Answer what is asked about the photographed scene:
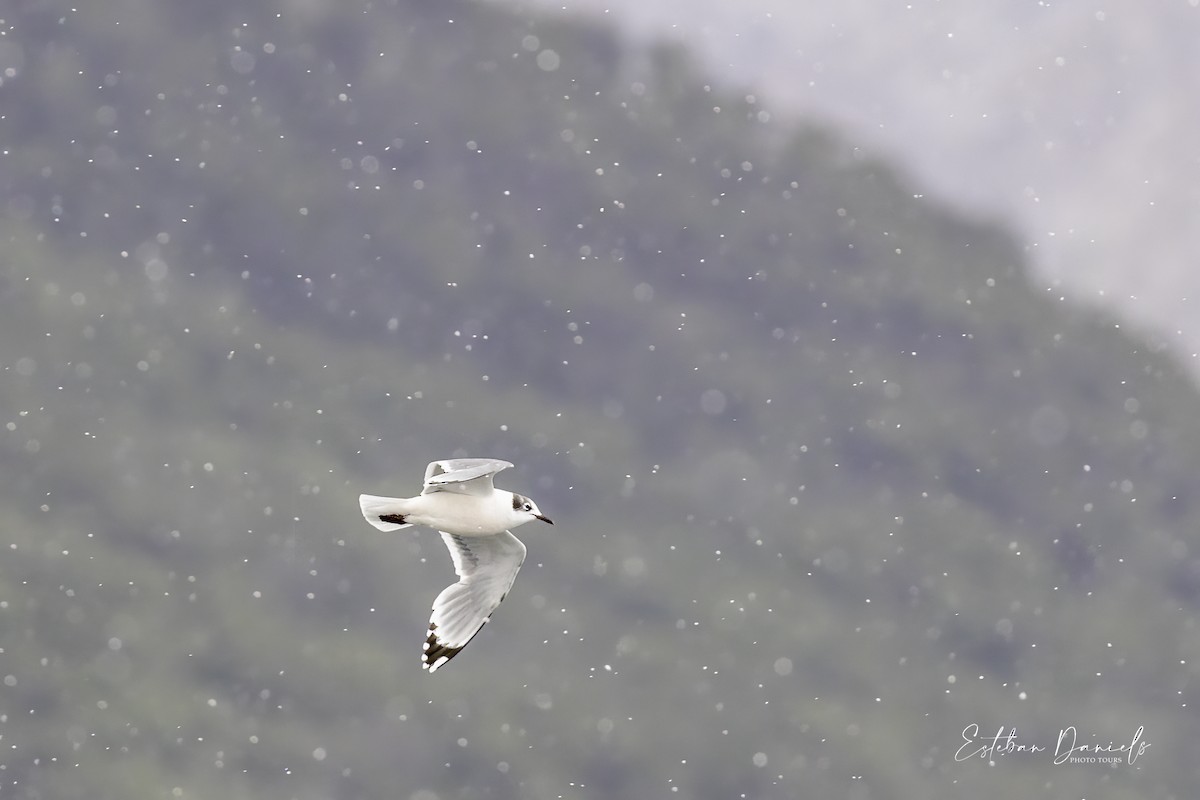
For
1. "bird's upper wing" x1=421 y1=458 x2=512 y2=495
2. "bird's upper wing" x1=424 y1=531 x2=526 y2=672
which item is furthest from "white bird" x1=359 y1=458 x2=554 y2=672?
"bird's upper wing" x1=421 y1=458 x2=512 y2=495

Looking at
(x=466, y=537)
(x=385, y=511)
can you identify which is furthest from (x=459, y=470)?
(x=466, y=537)

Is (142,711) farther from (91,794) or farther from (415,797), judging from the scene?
(415,797)

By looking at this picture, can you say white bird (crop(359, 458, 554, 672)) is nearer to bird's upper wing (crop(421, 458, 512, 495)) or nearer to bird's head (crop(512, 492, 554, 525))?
bird's head (crop(512, 492, 554, 525))

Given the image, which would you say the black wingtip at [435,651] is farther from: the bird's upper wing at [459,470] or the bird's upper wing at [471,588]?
the bird's upper wing at [459,470]

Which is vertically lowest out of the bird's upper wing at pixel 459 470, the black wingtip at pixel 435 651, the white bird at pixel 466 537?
the black wingtip at pixel 435 651

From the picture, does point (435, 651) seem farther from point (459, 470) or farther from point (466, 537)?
point (459, 470)

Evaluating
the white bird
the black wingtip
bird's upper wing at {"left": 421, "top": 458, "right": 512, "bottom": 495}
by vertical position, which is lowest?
the black wingtip

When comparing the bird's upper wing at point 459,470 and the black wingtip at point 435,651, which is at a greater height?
the bird's upper wing at point 459,470

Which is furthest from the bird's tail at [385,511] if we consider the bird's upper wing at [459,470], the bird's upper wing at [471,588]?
the bird's upper wing at [459,470]
